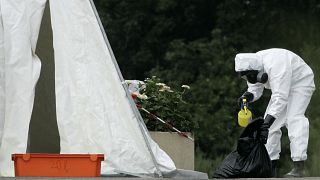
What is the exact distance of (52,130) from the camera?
37.4 ft

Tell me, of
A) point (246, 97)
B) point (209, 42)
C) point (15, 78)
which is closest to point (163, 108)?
point (246, 97)

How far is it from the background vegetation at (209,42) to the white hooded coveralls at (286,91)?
980cm

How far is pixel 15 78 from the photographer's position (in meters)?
9.28

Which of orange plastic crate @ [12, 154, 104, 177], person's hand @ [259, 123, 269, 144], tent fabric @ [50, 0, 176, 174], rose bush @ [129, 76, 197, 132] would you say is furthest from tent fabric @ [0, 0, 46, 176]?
person's hand @ [259, 123, 269, 144]

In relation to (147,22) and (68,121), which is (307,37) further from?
(68,121)

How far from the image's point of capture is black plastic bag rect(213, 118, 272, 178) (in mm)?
9609

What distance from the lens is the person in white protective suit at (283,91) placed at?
33.2 feet

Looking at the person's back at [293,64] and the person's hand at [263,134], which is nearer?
the person's hand at [263,134]

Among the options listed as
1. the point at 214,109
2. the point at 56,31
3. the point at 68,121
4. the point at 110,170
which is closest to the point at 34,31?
the point at 56,31

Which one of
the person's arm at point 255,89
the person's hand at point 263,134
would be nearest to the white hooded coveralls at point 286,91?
the person's arm at point 255,89

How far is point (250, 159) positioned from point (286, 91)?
87 centimetres

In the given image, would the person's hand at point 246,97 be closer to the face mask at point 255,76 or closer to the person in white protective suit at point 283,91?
the person in white protective suit at point 283,91

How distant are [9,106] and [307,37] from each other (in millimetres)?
13980

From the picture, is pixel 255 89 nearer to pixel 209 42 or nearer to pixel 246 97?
pixel 246 97
